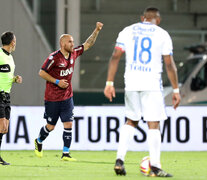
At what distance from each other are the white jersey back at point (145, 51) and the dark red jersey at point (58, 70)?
9.50 feet

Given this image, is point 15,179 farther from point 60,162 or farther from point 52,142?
point 52,142

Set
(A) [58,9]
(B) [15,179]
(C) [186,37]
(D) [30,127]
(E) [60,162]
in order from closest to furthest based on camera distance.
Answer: (B) [15,179]
(E) [60,162]
(D) [30,127]
(A) [58,9]
(C) [186,37]

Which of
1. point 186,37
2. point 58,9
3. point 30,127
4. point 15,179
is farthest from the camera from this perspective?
point 186,37

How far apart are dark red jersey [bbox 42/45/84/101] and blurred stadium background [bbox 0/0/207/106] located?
1012cm

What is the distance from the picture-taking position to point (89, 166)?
11.1 m

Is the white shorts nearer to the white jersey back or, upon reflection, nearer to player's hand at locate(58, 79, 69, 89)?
the white jersey back

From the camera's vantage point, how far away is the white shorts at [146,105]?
358 inches

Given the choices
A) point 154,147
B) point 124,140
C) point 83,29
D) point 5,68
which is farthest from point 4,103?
point 83,29

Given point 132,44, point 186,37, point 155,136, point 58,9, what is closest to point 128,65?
point 132,44

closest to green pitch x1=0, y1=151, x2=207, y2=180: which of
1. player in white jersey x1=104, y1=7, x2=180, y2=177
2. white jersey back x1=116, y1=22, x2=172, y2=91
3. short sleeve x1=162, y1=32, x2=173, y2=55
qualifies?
player in white jersey x1=104, y1=7, x2=180, y2=177

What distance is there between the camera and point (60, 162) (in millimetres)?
11758

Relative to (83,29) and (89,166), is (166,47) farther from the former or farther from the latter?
(83,29)

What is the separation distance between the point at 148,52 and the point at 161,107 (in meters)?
0.64

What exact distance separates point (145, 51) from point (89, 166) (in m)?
2.57
